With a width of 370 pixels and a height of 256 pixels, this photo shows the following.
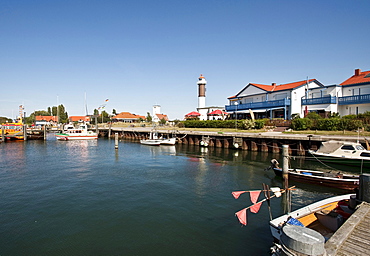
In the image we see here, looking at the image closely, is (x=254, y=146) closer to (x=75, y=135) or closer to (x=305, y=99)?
(x=305, y=99)

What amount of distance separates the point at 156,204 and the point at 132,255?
532 centimetres

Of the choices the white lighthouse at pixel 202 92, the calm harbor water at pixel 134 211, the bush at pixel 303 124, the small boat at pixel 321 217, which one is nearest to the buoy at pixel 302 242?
the small boat at pixel 321 217

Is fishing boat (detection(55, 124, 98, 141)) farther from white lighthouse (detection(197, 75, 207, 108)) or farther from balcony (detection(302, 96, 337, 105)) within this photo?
balcony (detection(302, 96, 337, 105))

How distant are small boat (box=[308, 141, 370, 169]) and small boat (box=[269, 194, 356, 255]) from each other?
545 inches

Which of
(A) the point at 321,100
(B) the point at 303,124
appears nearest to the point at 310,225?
(B) the point at 303,124

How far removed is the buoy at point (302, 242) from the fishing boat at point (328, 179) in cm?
1296

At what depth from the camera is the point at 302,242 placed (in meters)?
5.30

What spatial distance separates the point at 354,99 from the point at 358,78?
6725 mm

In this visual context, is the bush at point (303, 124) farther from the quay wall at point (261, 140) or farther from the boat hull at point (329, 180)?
the boat hull at point (329, 180)

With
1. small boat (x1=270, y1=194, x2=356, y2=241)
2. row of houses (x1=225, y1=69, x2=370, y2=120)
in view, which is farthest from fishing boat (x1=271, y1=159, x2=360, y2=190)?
row of houses (x1=225, y1=69, x2=370, y2=120)

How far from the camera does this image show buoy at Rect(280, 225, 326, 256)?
522 centimetres

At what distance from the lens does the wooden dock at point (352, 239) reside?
5.68 m

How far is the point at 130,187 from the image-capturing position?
714 inches

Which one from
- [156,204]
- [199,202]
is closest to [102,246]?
[156,204]
